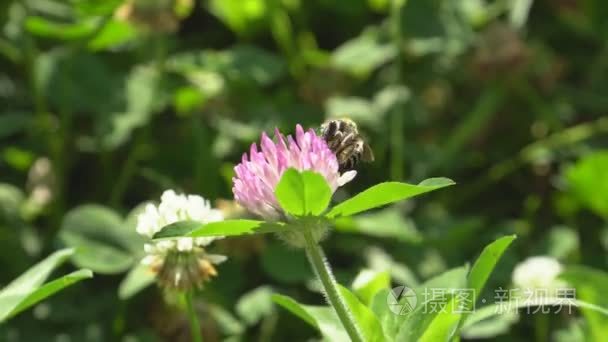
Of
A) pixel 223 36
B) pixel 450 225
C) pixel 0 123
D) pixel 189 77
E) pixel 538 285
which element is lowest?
pixel 538 285

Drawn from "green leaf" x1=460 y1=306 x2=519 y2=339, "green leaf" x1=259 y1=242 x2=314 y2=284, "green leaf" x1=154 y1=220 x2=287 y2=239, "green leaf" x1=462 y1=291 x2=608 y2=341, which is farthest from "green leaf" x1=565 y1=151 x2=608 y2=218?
"green leaf" x1=154 y1=220 x2=287 y2=239

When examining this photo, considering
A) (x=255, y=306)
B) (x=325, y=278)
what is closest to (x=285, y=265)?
(x=255, y=306)

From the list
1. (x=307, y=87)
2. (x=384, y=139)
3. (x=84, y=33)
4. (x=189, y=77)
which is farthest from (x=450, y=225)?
(x=84, y=33)

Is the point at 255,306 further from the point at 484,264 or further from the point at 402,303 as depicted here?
the point at 484,264

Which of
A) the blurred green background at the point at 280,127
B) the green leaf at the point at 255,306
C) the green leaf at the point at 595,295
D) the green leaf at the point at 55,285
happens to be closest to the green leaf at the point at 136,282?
the blurred green background at the point at 280,127

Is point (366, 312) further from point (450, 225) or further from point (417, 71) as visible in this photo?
point (417, 71)

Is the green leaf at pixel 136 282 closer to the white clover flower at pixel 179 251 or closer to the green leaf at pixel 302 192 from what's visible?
the white clover flower at pixel 179 251
